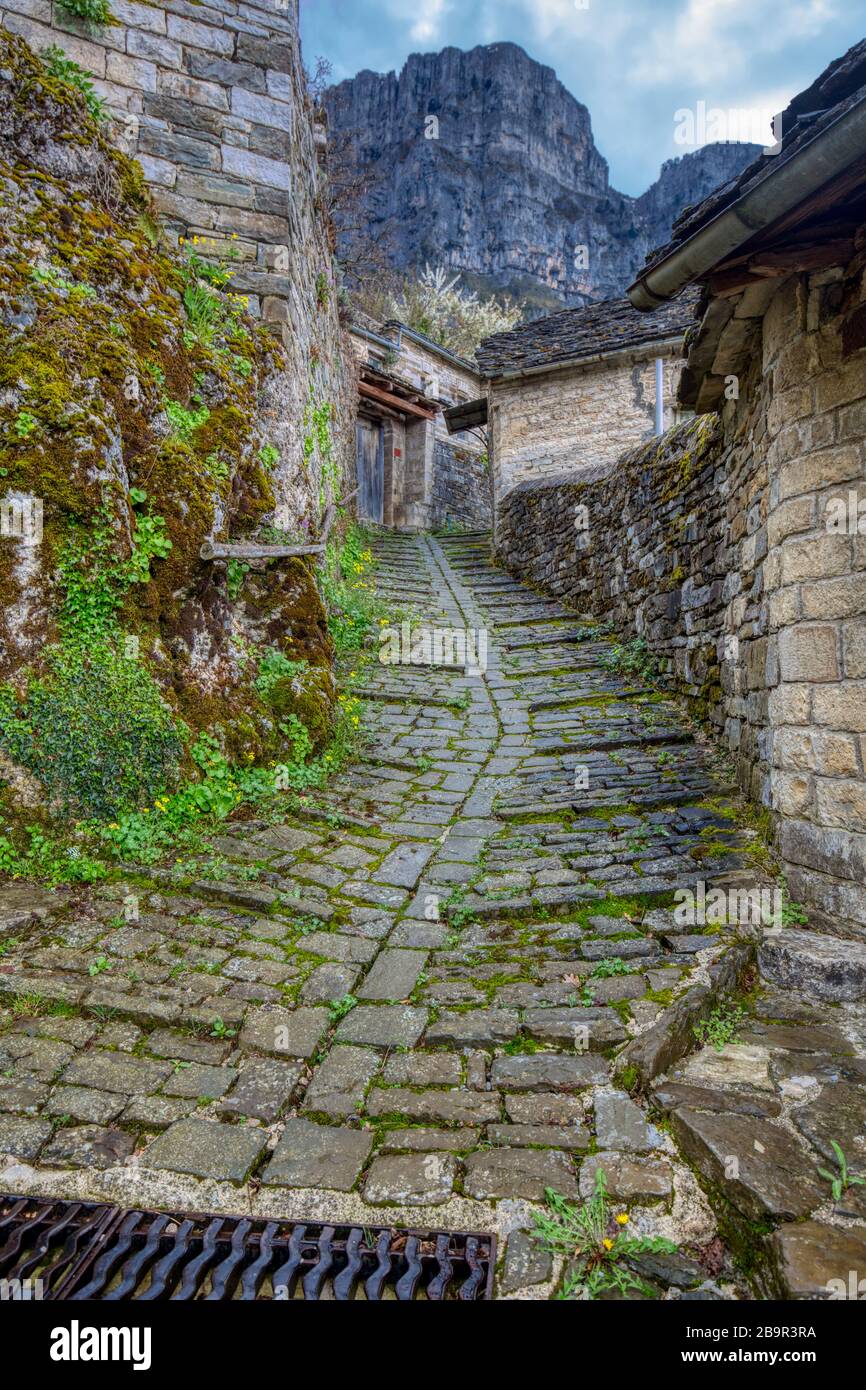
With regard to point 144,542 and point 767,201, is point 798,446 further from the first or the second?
point 144,542

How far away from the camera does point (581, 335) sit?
14.4 meters

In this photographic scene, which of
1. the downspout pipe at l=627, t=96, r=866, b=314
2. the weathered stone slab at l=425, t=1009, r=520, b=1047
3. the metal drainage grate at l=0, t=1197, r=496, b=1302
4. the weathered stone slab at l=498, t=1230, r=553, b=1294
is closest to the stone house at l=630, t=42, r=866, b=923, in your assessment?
the downspout pipe at l=627, t=96, r=866, b=314

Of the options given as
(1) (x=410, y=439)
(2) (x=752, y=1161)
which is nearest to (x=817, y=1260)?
(2) (x=752, y=1161)

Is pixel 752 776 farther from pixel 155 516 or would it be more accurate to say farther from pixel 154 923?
pixel 155 516

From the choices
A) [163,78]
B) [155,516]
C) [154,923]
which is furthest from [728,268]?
[163,78]

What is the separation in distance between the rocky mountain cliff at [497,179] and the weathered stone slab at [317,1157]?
45187 millimetres

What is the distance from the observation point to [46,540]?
12.4ft

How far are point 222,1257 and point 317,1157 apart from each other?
0.38 metres

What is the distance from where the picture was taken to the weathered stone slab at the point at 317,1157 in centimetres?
205

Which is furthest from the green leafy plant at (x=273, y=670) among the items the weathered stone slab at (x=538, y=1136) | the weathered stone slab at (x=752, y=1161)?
the weathered stone slab at (x=752, y=1161)

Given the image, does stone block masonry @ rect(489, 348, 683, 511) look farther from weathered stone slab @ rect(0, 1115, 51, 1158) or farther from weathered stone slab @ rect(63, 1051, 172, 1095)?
weathered stone slab @ rect(0, 1115, 51, 1158)

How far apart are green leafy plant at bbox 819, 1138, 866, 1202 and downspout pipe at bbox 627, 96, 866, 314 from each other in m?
2.99

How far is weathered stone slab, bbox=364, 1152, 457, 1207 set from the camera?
1977 mm
